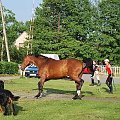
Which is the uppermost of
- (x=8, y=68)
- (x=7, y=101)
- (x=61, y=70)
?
(x=61, y=70)

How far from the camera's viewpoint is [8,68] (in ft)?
144

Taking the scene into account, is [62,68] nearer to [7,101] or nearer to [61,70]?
[61,70]

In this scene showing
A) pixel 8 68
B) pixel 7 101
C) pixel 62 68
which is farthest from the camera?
pixel 8 68

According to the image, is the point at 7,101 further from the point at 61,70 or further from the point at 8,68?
the point at 8,68

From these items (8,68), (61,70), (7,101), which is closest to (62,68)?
(61,70)

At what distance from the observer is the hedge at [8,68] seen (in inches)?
1700

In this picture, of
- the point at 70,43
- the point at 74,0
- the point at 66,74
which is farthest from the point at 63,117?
the point at 74,0

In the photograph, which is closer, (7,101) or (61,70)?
(7,101)

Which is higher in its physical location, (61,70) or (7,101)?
(61,70)

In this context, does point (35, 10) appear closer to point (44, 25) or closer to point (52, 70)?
point (44, 25)

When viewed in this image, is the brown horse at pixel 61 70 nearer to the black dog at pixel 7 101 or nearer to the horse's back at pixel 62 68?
the horse's back at pixel 62 68

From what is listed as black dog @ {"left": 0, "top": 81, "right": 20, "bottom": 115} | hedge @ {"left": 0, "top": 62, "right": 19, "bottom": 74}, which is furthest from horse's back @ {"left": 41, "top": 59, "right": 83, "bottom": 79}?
hedge @ {"left": 0, "top": 62, "right": 19, "bottom": 74}

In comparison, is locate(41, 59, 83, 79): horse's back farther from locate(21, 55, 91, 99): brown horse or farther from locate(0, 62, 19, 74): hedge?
locate(0, 62, 19, 74): hedge

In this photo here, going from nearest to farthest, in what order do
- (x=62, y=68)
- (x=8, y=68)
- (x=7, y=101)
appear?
(x=7, y=101) → (x=62, y=68) → (x=8, y=68)
